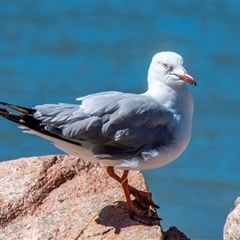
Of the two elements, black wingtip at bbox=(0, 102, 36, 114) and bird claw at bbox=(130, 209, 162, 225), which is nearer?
black wingtip at bbox=(0, 102, 36, 114)

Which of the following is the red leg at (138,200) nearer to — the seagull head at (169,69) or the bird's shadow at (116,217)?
the bird's shadow at (116,217)

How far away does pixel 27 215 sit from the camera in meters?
5.47

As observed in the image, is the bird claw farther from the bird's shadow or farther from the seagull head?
the seagull head

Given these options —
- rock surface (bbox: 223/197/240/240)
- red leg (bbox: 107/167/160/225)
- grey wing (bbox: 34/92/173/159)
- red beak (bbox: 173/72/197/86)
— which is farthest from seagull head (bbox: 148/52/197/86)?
rock surface (bbox: 223/197/240/240)

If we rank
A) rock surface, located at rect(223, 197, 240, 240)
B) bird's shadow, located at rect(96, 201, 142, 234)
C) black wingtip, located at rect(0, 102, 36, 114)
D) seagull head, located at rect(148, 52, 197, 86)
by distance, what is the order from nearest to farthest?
rock surface, located at rect(223, 197, 240, 240), black wingtip, located at rect(0, 102, 36, 114), bird's shadow, located at rect(96, 201, 142, 234), seagull head, located at rect(148, 52, 197, 86)

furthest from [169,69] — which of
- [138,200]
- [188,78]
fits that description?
[138,200]

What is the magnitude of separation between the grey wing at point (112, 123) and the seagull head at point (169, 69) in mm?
219

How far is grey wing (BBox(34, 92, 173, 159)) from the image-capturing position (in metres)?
5.23

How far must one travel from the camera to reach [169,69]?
552cm

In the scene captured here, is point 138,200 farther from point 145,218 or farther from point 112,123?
point 112,123

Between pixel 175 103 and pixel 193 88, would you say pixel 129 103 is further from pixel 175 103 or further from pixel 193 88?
pixel 193 88

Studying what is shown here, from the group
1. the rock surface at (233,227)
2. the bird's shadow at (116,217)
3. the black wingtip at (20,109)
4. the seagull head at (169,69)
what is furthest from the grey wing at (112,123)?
the rock surface at (233,227)

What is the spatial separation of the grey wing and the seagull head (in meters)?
0.22

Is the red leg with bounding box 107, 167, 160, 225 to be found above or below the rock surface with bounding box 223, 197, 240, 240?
above
